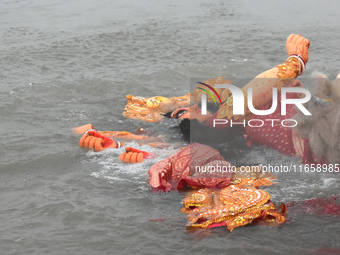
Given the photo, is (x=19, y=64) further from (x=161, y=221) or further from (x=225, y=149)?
(x=161, y=221)

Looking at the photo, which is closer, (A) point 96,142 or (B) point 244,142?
(B) point 244,142

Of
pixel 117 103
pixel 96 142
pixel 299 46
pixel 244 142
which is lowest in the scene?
pixel 117 103

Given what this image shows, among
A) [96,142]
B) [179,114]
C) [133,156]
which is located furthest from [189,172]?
[179,114]

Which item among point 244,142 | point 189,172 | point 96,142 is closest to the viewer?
point 189,172

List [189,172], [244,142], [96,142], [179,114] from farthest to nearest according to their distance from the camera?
[179,114]
[96,142]
[244,142]
[189,172]

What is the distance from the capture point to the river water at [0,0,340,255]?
3.67 meters

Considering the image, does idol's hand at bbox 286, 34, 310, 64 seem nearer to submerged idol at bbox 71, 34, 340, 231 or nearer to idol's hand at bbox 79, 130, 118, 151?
submerged idol at bbox 71, 34, 340, 231

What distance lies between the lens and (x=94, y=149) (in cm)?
514

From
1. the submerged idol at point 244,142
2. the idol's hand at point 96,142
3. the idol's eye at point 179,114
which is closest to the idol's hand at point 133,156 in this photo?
the submerged idol at point 244,142

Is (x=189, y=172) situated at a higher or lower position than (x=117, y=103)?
higher

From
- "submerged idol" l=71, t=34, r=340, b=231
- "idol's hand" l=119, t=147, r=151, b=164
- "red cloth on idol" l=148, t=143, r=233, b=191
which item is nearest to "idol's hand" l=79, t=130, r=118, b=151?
"submerged idol" l=71, t=34, r=340, b=231

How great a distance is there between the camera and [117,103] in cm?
671

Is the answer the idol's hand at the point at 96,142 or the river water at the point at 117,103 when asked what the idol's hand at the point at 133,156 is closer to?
the river water at the point at 117,103

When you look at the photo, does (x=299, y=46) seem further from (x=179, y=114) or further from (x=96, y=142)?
(x=96, y=142)
